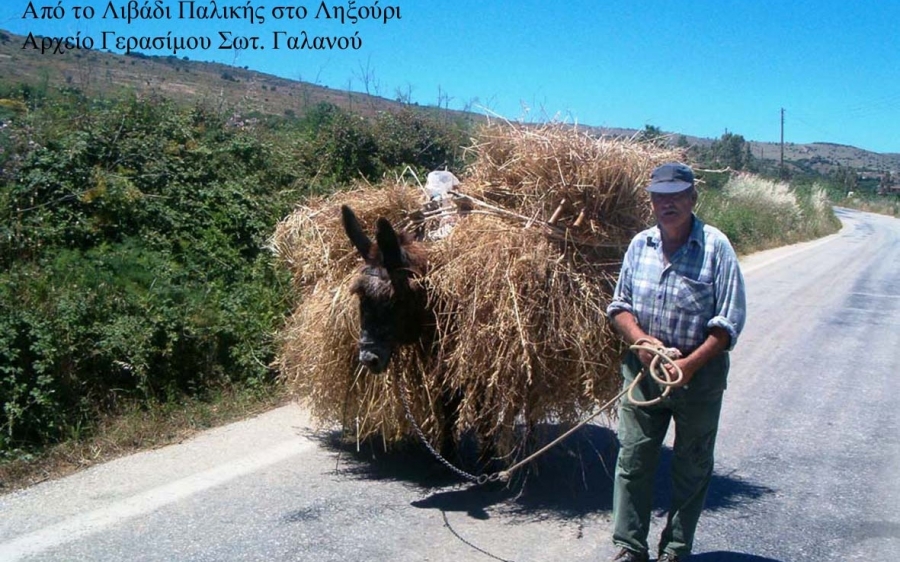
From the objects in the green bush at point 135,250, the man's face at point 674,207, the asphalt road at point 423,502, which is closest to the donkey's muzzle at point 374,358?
the asphalt road at point 423,502

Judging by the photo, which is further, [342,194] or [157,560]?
[342,194]

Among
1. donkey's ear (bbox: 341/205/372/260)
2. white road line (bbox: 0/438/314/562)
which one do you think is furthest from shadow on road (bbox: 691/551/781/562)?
white road line (bbox: 0/438/314/562)

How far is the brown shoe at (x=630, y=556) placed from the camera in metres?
4.07

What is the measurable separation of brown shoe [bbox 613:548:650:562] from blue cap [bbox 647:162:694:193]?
1779mm

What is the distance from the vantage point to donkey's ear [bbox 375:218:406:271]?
4.60 meters

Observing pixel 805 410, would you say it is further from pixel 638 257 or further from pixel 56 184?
pixel 56 184

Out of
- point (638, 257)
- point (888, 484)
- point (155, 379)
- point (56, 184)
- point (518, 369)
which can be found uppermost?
point (56, 184)

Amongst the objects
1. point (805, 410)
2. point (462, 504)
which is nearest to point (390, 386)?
point (462, 504)

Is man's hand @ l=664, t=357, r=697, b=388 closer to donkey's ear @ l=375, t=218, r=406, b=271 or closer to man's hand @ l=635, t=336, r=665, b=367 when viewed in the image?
man's hand @ l=635, t=336, r=665, b=367

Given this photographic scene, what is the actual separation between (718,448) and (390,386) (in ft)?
8.95

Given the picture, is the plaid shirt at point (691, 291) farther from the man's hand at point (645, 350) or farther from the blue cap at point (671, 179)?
the blue cap at point (671, 179)

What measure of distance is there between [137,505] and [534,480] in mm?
2418

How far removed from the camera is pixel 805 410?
7.45 m

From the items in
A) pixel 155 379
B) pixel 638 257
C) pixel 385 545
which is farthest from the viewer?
pixel 155 379
